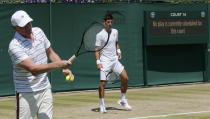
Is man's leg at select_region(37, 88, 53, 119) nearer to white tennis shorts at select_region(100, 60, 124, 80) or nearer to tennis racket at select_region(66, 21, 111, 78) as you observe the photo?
tennis racket at select_region(66, 21, 111, 78)

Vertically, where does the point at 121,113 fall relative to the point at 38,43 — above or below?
below

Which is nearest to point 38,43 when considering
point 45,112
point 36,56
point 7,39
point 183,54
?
point 36,56

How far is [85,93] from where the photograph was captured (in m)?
17.4

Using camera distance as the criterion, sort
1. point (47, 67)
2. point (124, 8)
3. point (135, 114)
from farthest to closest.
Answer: point (124, 8), point (135, 114), point (47, 67)

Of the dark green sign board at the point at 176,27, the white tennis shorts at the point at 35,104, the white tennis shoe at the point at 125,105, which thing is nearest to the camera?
the white tennis shorts at the point at 35,104

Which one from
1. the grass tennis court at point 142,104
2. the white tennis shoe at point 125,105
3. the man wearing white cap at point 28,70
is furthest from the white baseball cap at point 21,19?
the white tennis shoe at point 125,105

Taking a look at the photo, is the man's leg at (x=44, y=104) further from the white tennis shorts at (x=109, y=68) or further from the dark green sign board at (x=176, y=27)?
the dark green sign board at (x=176, y=27)

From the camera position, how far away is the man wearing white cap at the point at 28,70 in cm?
681

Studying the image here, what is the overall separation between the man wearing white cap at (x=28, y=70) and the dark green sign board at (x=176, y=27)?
39.9ft

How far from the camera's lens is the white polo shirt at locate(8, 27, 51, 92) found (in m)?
6.84

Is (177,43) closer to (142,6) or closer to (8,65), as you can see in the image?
(142,6)

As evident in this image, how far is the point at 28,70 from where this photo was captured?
6.73 meters

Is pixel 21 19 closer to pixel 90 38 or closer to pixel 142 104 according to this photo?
pixel 90 38

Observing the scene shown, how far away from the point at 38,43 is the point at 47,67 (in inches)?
20.3
